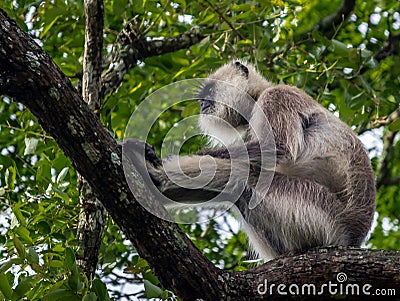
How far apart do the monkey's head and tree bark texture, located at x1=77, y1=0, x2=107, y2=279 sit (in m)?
1.23

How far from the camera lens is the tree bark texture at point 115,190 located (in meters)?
3.07

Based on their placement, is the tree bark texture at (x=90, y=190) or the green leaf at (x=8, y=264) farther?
the tree bark texture at (x=90, y=190)

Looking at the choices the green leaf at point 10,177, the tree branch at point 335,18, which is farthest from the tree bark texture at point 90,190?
the tree branch at point 335,18

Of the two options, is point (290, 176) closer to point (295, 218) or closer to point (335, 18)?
point (295, 218)

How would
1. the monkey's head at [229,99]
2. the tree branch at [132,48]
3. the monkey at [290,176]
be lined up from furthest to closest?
the monkey's head at [229,99]
the tree branch at [132,48]
the monkey at [290,176]

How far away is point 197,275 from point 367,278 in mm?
888

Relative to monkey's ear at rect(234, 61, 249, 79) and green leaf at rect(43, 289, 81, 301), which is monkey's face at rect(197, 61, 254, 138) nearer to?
monkey's ear at rect(234, 61, 249, 79)

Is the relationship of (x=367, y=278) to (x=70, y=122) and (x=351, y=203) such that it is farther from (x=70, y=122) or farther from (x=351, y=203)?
(x=70, y=122)

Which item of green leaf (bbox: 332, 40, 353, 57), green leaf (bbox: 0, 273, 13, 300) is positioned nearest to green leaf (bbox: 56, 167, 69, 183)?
green leaf (bbox: 0, 273, 13, 300)

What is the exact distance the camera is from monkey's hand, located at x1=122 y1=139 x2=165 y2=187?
143 inches

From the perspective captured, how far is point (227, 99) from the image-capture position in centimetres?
540

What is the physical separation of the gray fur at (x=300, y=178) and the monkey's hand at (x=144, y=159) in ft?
0.15

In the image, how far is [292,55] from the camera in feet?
19.4

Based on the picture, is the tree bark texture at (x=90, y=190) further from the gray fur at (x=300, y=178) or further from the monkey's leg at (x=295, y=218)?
the monkey's leg at (x=295, y=218)
